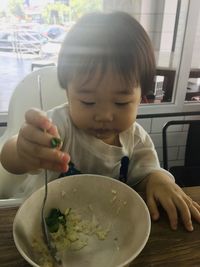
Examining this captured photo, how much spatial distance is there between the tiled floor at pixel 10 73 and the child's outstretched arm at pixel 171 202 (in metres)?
1.04

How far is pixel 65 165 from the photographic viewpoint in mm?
420

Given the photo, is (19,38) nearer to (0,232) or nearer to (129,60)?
(129,60)

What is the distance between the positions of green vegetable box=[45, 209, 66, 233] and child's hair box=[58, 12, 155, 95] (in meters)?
0.29

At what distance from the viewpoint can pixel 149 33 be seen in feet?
4.80

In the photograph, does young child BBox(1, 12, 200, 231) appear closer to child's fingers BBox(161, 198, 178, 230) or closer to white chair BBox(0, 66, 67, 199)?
child's fingers BBox(161, 198, 178, 230)

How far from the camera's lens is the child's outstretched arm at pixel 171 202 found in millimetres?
603

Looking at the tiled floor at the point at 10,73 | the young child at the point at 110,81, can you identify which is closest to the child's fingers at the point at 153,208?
the young child at the point at 110,81

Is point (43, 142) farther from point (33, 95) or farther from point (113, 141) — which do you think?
point (33, 95)

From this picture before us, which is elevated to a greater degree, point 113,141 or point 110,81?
point 110,81

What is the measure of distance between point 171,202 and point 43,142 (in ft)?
1.14

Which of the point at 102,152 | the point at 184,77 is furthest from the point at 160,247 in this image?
the point at 184,77

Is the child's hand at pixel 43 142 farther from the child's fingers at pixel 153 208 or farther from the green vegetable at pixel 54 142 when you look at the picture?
the child's fingers at pixel 153 208

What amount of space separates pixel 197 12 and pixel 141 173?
38.3 inches

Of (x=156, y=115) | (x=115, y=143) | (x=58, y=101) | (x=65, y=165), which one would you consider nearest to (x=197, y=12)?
(x=156, y=115)
